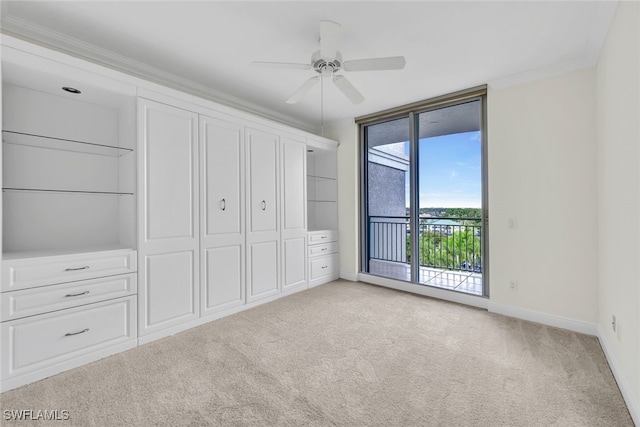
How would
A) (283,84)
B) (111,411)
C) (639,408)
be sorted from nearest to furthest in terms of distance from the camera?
(639,408), (111,411), (283,84)

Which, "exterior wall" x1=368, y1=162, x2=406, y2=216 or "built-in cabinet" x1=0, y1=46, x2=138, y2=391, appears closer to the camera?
"built-in cabinet" x1=0, y1=46, x2=138, y2=391

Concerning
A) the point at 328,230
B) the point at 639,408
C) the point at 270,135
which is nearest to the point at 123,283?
the point at 270,135

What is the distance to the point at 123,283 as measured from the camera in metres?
2.35

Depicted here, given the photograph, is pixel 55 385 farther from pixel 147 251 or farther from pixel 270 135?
pixel 270 135

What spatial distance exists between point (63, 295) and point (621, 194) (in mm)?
3934

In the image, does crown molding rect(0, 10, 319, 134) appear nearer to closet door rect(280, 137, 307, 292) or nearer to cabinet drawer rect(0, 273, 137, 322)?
closet door rect(280, 137, 307, 292)

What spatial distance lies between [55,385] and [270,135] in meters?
2.98

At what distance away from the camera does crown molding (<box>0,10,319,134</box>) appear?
2164 mm

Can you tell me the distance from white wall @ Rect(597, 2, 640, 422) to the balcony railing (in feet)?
5.86

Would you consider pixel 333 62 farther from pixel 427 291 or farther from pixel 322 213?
pixel 427 291

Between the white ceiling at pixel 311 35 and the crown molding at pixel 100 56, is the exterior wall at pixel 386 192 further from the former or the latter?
the crown molding at pixel 100 56

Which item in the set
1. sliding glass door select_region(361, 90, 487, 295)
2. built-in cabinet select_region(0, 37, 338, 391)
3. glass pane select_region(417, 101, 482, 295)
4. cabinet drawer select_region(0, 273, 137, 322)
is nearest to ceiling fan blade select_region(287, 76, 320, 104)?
built-in cabinet select_region(0, 37, 338, 391)

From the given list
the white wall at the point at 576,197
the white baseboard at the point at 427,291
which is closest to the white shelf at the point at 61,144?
the white baseboard at the point at 427,291

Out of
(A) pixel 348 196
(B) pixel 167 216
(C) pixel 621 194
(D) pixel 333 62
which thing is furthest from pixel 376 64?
(A) pixel 348 196
